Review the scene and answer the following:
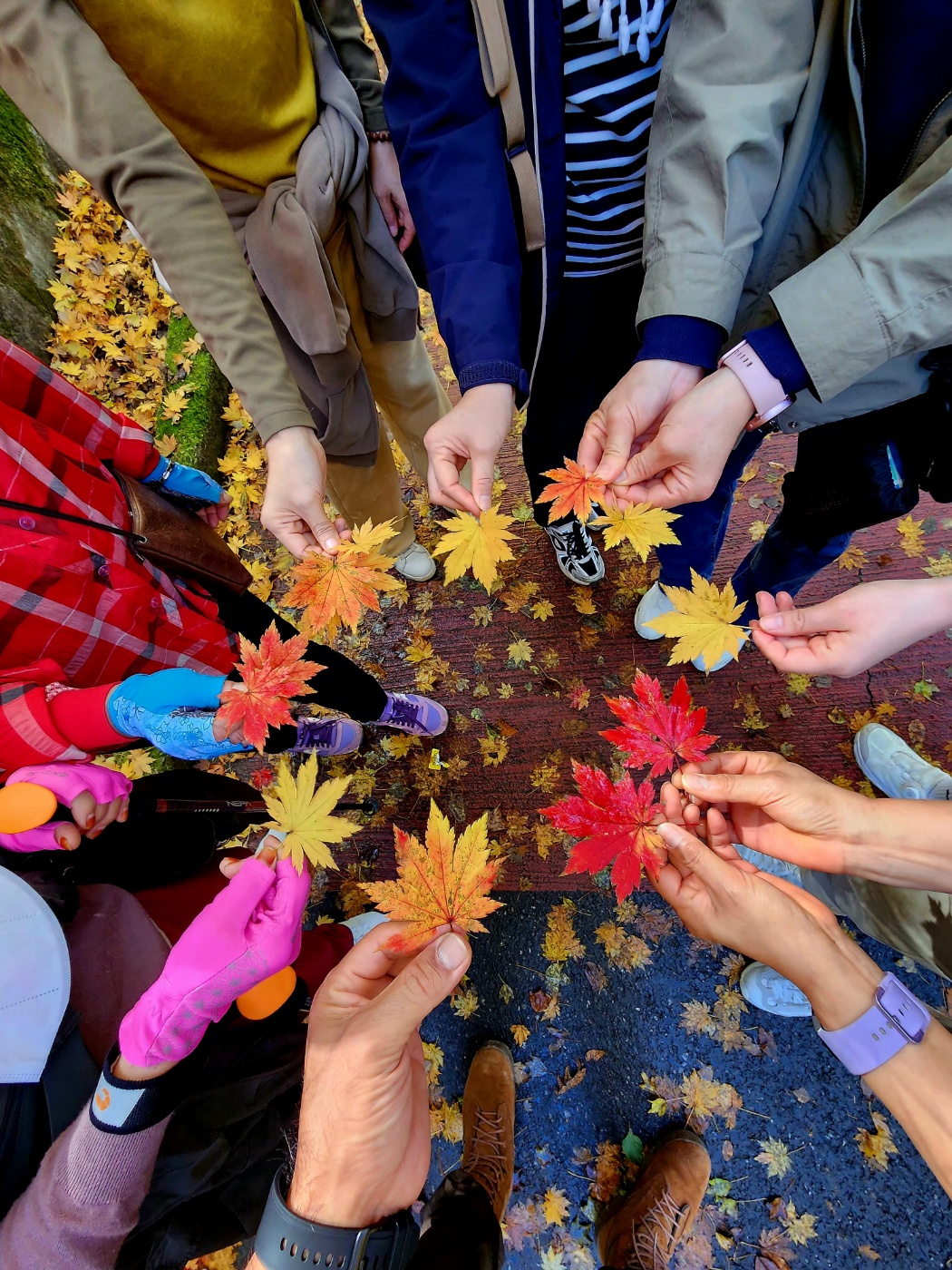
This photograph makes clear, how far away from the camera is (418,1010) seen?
1370mm

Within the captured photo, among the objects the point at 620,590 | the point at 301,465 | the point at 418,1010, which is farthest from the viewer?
the point at 620,590

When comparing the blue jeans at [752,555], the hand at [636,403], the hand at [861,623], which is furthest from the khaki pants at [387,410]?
the hand at [861,623]

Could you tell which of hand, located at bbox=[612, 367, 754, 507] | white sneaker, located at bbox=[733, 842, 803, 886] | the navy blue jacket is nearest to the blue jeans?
hand, located at bbox=[612, 367, 754, 507]

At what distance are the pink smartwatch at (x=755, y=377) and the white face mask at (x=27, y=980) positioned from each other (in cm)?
230

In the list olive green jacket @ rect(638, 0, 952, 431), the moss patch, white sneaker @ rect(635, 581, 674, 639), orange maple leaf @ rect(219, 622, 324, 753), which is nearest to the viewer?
olive green jacket @ rect(638, 0, 952, 431)

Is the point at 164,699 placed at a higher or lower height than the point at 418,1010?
higher

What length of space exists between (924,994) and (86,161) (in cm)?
403

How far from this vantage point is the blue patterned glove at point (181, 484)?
2.19 m

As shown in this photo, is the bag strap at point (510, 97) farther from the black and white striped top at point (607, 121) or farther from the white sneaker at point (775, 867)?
the white sneaker at point (775, 867)

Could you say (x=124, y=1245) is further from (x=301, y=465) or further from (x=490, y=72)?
(x=490, y=72)

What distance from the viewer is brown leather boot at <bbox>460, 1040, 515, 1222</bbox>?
2.22 m

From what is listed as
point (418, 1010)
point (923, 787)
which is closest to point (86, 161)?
point (418, 1010)

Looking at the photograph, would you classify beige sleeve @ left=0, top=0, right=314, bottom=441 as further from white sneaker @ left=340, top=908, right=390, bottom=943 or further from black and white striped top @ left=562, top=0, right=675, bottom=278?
white sneaker @ left=340, top=908, right=390, bottom=943

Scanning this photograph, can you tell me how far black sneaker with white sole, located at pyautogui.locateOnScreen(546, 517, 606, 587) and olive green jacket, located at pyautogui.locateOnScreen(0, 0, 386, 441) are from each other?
1473 millimetres
